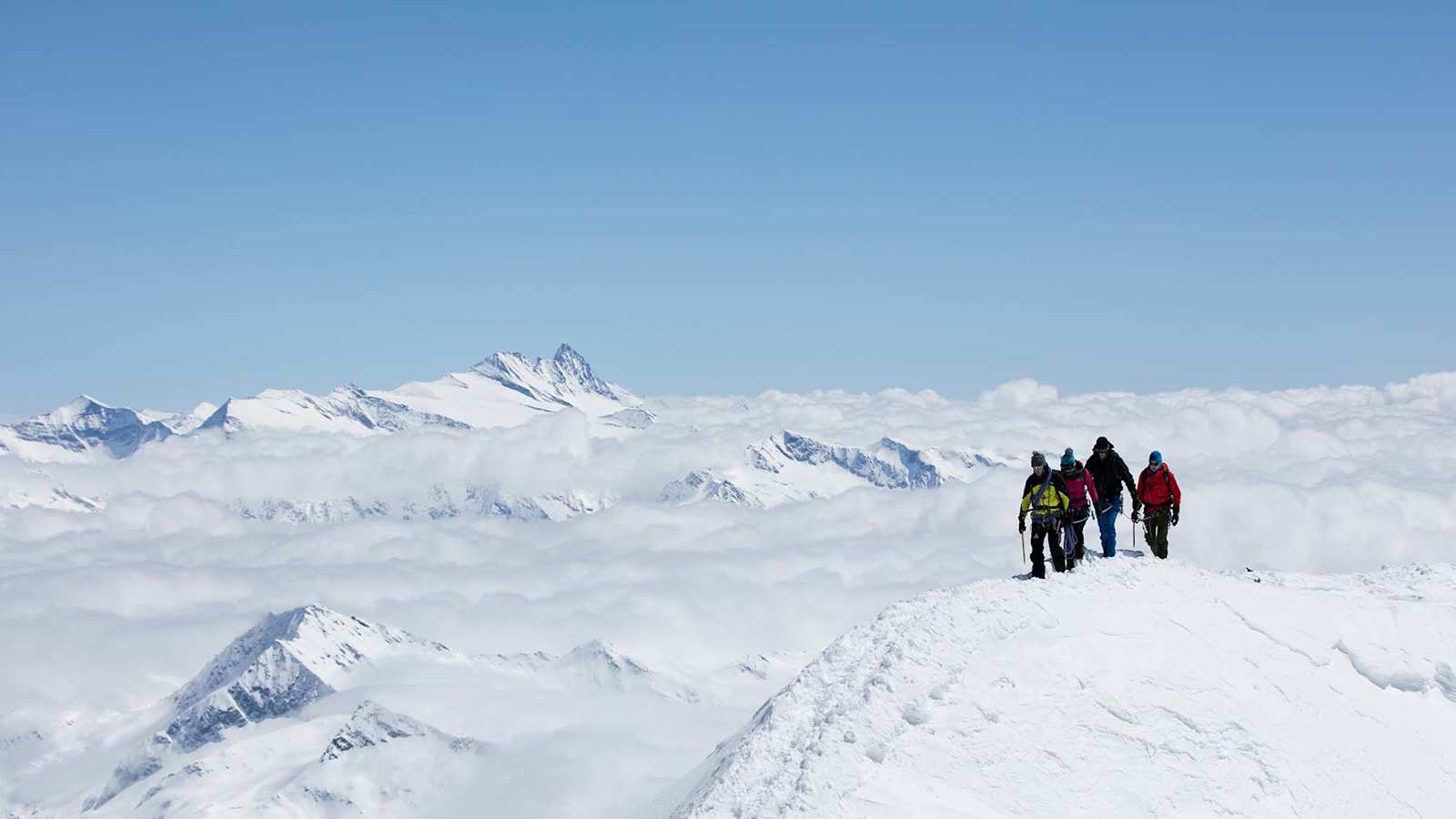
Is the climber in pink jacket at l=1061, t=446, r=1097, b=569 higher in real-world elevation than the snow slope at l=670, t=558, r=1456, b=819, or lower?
higher

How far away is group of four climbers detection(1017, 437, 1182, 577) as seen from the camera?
26297 mm

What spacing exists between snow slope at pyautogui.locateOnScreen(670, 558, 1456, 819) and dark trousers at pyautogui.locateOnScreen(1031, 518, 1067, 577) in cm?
55

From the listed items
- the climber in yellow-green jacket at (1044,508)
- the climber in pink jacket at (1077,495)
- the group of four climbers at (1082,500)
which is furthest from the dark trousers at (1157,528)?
the climber in yellow-green jacket at (1044,508)

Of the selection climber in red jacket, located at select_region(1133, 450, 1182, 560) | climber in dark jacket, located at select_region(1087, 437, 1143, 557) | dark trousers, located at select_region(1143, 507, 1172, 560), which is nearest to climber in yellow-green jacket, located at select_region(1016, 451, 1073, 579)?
climber in dark jacket, located at select_region(1087, 437, 1143, 557)

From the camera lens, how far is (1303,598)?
90.0 feet

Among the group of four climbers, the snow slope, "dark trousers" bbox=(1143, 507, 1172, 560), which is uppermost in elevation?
the group of four climbers

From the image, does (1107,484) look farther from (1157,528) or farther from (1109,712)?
(1109,712)

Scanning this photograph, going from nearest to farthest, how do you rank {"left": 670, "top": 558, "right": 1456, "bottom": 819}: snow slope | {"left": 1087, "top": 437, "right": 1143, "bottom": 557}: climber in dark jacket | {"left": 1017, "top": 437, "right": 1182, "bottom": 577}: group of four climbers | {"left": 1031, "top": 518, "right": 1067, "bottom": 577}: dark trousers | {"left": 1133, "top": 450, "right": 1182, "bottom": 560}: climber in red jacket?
{"left": 670, "top": 558, "right": 1456, "bottom": 819}: snow slope → {"left": 1017, "top": 437, "right": 1182, "bottom": 577}: group of four climbers → {"left": 1031, "top": 518, "right": 1067, "bottom": 577}: dark trousers → {"left": 1087, "top": 437, "right": 1143, "bottom": 557}: climber in dark jacket → {"left": 1133, "top": 450, "right": 1182, "bottom": 560}: climber in red jacket

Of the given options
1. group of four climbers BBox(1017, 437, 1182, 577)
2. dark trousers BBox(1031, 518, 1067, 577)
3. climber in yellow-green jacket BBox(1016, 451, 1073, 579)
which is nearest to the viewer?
climber in yellow-green jacket BBox(1016, 451, 1073, 579)

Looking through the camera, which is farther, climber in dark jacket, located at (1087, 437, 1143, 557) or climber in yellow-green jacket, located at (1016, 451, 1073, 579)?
climber in dark jacket, located at (1087, 437, 1143, 557)

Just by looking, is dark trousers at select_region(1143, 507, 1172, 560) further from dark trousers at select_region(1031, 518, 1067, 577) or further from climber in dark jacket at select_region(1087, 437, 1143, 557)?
dark trousers at select_region(1031, 518, 1067, 577)

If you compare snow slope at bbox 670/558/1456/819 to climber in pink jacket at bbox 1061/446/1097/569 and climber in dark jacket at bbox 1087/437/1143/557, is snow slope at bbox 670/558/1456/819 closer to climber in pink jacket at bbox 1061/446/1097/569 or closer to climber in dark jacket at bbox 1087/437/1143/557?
climber in pink jacket at bbox 1061/446/1097/569

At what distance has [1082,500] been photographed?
26609 millimetres

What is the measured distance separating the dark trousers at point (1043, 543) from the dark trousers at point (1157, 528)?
4.20 meters
